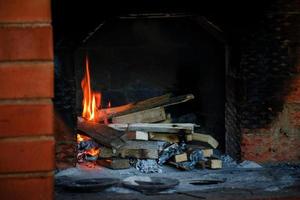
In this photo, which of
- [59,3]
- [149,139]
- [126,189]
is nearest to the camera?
[126,189]

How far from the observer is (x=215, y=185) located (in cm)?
497

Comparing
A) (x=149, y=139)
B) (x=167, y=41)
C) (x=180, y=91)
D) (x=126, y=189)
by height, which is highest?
(x=167, y=41)

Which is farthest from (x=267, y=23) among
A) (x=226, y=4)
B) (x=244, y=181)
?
A: (x=244, y=181)

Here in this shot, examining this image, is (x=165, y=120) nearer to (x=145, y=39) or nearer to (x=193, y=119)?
(x=193, y=119)

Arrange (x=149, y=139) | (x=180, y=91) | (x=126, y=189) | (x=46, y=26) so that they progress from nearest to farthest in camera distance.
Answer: (x=46, y=26), (x=126, y=189), (x=149, y=139), (x=180, y=91)

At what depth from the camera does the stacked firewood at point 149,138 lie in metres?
5.63

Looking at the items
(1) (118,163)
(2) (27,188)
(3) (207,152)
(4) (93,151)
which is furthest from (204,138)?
(2) (27,188)

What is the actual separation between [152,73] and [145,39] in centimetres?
40

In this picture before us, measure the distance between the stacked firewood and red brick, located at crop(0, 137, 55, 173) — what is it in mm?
4147

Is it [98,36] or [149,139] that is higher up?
[98,36]

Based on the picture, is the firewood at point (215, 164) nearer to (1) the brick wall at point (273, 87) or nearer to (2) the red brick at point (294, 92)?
(1) the brick wall at point (273, 87)

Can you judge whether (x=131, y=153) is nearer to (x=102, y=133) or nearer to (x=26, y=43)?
(x=102, y=133)

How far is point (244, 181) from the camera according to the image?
5098mm

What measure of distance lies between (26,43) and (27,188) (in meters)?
0.38
